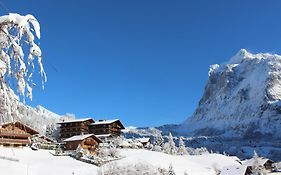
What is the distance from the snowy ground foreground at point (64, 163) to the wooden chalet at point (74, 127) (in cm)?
1883

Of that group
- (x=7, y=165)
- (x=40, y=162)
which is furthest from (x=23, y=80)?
(x=40, y=162)

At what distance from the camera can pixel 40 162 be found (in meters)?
63.0

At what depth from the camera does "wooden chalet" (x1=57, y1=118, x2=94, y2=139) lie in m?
101

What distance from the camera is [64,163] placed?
64812 mm

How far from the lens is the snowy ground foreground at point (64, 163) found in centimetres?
5594

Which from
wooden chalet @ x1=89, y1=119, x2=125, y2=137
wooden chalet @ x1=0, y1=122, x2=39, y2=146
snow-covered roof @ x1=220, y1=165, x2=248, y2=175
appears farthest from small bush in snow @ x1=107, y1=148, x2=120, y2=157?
wooden chalet @ x1=89, y1=119, x2=125, y2=137

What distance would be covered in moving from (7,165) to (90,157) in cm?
1985

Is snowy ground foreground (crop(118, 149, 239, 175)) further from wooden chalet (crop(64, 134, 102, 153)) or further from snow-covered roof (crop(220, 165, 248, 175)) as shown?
wooden chalet (crop(64, 134, 102, 153))

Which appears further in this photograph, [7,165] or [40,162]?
[40,162]

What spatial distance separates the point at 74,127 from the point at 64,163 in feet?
119

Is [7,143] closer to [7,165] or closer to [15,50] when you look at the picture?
[7,165]

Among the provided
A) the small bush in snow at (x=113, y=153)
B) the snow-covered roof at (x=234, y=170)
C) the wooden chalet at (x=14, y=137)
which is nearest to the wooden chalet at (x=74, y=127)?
the small bush in snow at (x=113, y=153)

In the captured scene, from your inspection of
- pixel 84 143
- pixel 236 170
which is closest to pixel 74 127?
pixel 84 143

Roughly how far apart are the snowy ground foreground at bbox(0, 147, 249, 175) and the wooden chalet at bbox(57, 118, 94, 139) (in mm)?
18834
